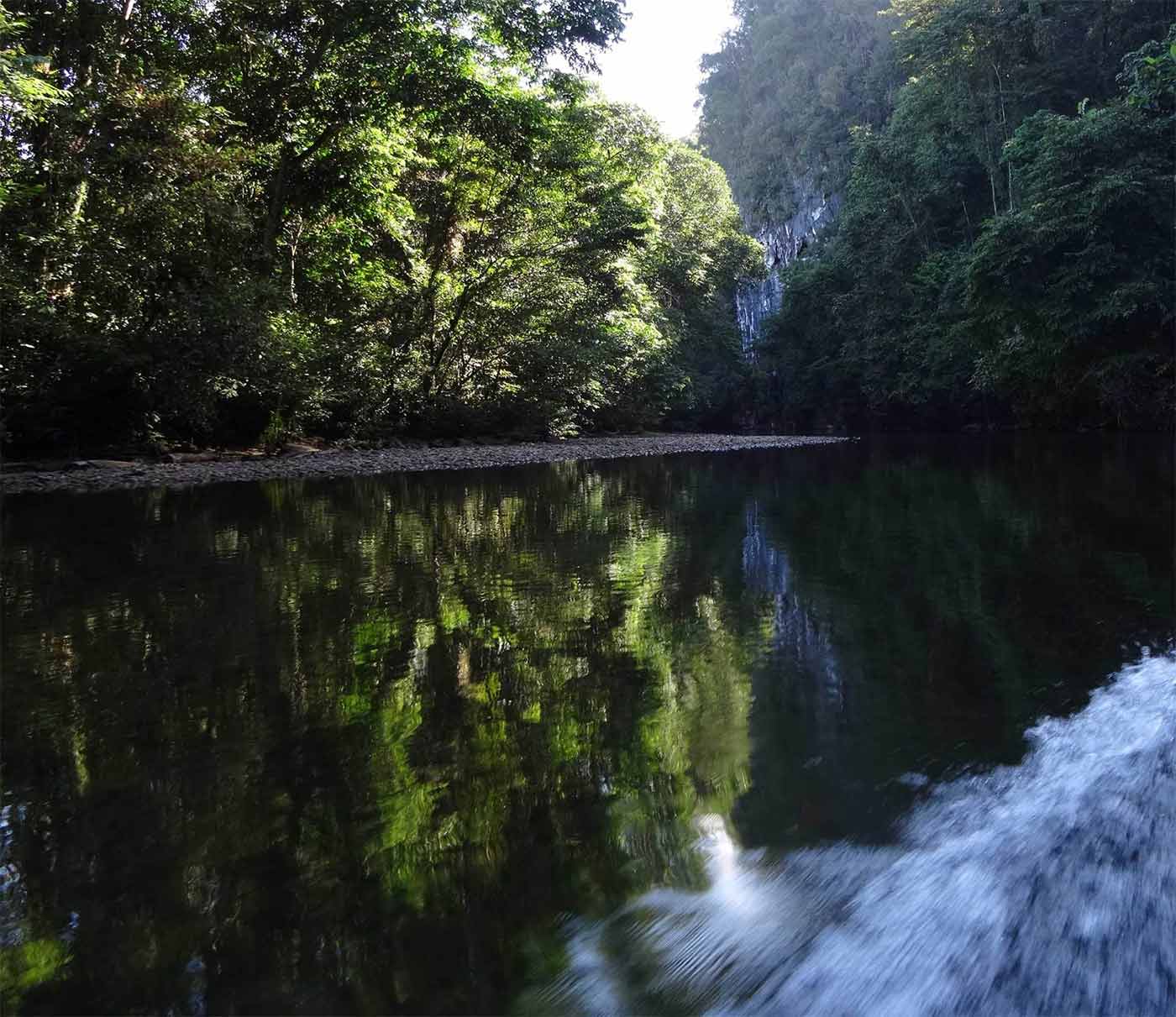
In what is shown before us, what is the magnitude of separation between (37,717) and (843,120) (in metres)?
47.8

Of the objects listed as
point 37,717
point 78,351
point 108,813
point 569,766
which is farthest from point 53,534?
point 78,351

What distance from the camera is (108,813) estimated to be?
5.88 ft

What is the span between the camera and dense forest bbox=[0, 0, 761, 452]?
37.6 feet

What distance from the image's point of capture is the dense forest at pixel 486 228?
11.8 metres

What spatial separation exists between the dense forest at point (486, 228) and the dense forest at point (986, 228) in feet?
0.31

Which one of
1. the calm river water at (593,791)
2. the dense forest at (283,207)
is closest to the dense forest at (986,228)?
the calm river water at (593,791)

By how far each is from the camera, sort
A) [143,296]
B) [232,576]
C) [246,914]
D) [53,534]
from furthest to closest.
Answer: [143,296] < [53,534] < [232,576] < [246,914]

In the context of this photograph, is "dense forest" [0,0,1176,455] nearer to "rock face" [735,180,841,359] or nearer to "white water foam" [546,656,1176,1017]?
"white water foam" [546,656,1176,1017]

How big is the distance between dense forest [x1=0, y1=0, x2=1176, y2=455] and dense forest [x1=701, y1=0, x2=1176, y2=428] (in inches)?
3.8

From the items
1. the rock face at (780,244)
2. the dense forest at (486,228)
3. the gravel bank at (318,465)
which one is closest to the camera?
the gravel bank at (318,465)

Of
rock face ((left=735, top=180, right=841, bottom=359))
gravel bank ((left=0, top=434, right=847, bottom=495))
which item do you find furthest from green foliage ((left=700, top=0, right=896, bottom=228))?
gravel bank ((left=0, top=434, right=847, bottom=495))

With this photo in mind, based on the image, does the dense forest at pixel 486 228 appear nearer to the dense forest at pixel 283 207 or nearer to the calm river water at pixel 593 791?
the dense forest at pixel 283 207

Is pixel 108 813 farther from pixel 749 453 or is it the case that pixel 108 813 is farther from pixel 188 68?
pixel 749 453

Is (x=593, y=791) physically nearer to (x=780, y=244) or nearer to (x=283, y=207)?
(x=283, y=207)
